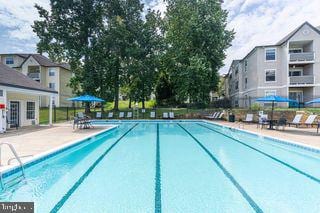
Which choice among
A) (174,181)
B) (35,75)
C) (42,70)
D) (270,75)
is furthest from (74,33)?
(174,181)

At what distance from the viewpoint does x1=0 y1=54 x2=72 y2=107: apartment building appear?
125 feet

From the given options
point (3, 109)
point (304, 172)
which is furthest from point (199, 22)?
point (304, 172)

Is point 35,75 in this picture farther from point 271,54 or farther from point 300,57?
point 300,57

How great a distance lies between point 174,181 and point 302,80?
2653 centimetres

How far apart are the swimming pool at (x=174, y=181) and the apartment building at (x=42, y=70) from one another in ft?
110

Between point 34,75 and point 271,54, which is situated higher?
point 271,54

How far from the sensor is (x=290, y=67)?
2852 centimetres

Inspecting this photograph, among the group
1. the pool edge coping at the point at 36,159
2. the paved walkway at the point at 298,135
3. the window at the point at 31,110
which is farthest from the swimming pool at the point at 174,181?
the window at the point at 31,110

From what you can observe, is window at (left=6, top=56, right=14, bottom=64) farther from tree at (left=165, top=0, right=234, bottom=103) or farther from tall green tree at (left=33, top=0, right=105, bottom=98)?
tree at (left=165, top=0, right=234, bottom=103)

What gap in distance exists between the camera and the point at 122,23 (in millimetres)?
27000

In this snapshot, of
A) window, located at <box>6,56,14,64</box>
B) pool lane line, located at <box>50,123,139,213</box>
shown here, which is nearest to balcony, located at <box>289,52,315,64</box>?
pool lane line, located at <box>50,123,139,213</box>

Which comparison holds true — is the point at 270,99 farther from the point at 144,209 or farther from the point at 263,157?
the point at 144,209

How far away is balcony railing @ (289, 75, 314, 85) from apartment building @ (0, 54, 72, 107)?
3398 centimetres

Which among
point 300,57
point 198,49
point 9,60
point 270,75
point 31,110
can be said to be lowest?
point 31,110
